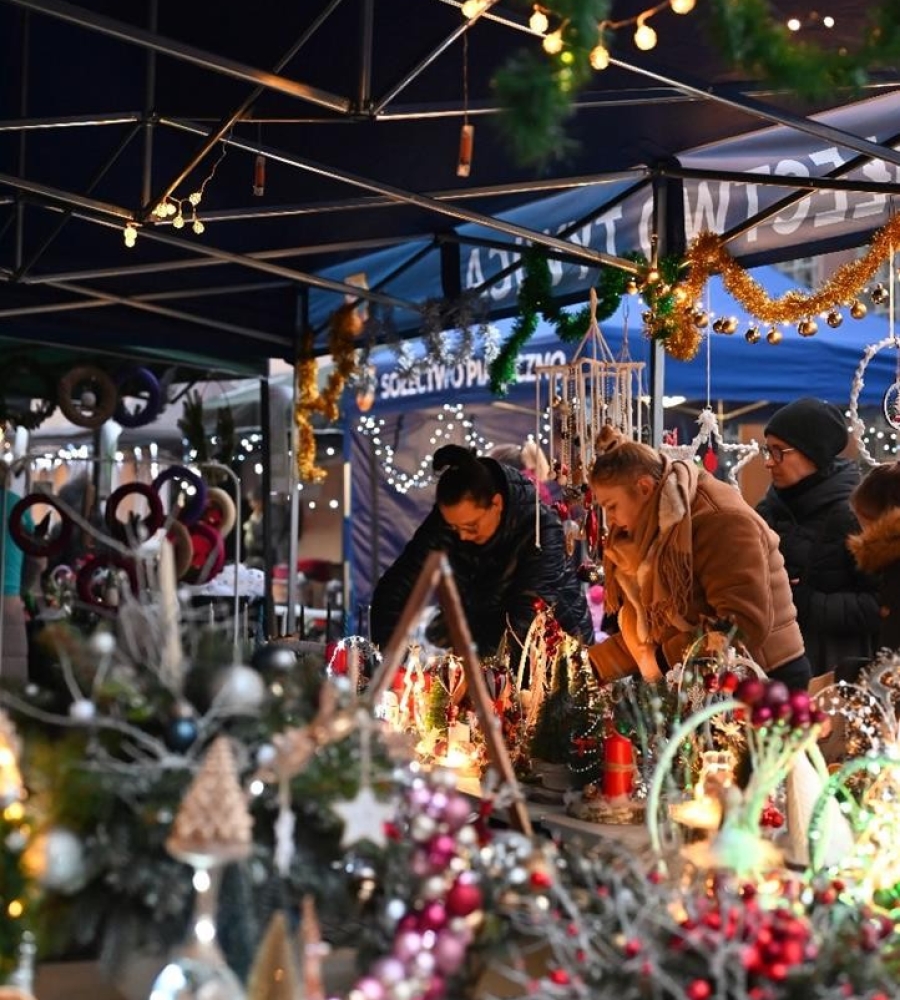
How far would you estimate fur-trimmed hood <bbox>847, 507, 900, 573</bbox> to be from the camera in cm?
347

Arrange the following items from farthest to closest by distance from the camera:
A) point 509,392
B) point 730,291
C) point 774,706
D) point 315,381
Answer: point 315,381 < point 509,392 < point 730,291 < point 774,706

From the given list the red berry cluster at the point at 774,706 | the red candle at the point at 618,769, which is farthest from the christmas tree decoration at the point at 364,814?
the red candle at the point at 618,769

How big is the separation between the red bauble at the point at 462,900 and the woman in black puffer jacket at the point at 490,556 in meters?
2.65

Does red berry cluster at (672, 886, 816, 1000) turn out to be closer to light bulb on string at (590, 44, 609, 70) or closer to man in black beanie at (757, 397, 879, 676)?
light bulb on string at (590, 44, 609, 70)

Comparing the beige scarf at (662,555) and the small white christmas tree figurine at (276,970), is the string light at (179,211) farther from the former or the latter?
the small white christmas tree figurine at (276,970)

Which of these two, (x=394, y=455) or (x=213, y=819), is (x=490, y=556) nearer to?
(x=213, y=819)

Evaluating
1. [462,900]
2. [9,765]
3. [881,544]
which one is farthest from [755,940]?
[881,544]

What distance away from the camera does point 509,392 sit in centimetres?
688

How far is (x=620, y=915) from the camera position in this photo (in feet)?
5.36

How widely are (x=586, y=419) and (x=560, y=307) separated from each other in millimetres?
1316

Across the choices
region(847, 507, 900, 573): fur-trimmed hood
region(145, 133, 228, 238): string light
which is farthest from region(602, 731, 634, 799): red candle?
Answer: region(145, 133, 228, 238): string light

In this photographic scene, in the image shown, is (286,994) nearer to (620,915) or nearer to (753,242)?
(620,915)

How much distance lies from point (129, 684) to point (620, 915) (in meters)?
0.64

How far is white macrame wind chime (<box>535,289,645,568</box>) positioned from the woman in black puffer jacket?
0.29 ft
